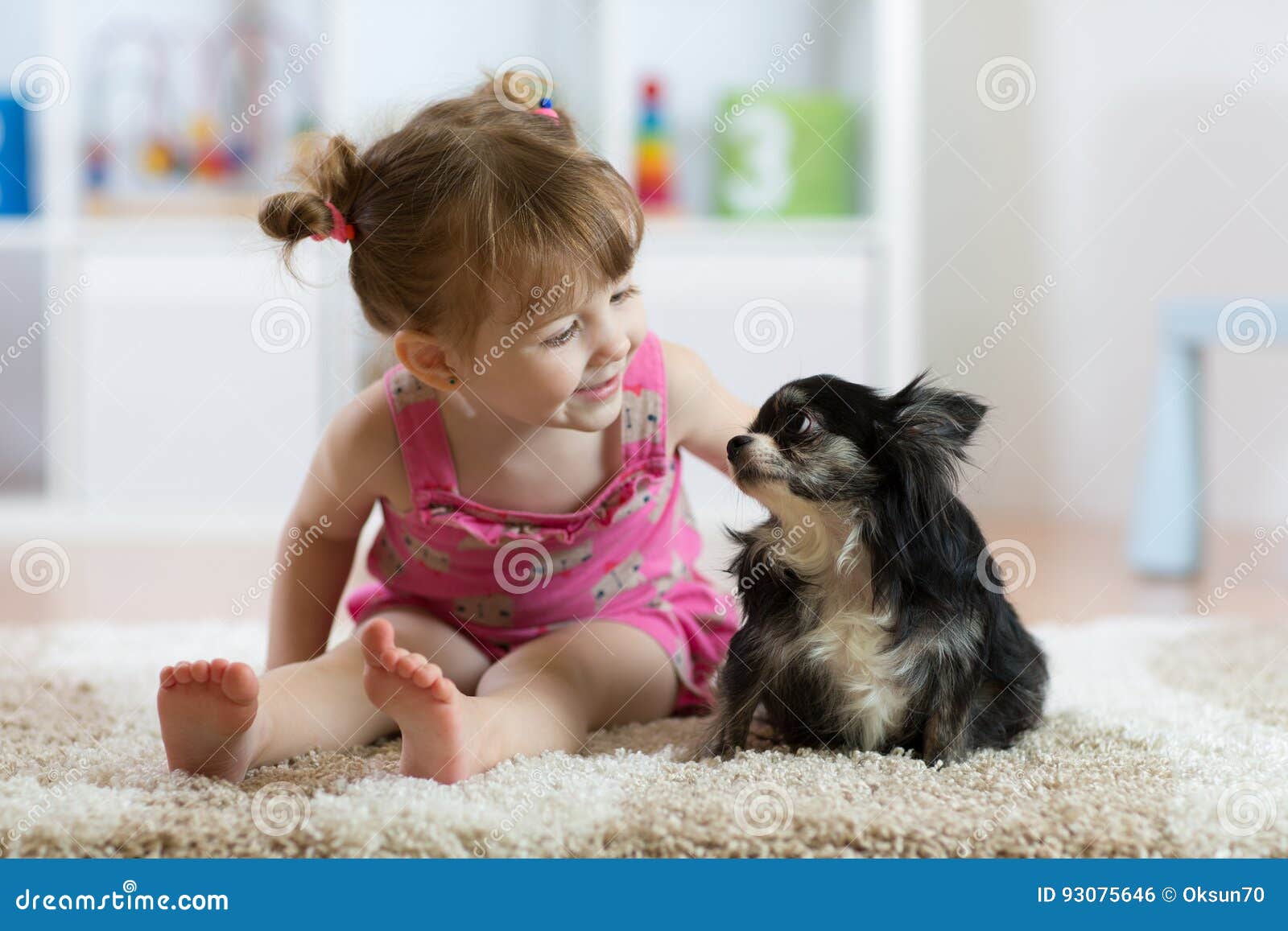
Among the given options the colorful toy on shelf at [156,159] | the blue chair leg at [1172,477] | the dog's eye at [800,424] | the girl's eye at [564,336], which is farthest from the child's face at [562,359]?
the colorful toy on shelf at [156,159]

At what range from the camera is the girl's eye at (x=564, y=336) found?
48.8 inches

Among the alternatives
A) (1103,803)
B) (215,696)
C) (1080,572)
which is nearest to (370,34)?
(1080,572)

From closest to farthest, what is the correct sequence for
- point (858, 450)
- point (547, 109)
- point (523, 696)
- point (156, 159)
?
1. point (858, 450)
2. point (523, 696)
3. point (547, 109)
4. point (156, 159)

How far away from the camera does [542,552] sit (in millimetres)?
1441

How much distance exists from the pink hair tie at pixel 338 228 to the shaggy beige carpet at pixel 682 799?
20.4 inches

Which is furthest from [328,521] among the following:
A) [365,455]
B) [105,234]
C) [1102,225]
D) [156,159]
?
[1102,225]

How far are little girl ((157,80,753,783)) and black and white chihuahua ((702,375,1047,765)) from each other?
217mm

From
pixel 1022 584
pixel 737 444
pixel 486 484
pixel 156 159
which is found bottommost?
pixel 1022 584

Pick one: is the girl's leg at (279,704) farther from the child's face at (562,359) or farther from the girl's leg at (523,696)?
the child's face at (562,359)

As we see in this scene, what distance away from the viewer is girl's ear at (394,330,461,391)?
1.32 m

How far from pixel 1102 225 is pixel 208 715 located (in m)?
2.85

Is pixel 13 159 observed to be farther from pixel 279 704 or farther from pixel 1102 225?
pixel 1102 225

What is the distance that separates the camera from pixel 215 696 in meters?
1.05

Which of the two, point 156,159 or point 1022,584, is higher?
point 156,159
